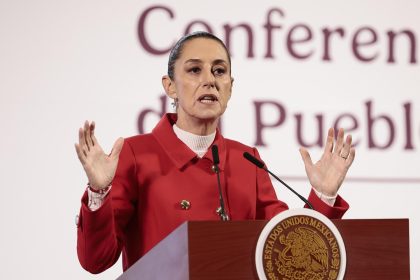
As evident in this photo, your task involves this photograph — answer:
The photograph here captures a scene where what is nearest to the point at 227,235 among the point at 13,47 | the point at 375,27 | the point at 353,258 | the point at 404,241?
the point at 353,258

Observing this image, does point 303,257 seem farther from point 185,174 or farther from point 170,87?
point 170,87

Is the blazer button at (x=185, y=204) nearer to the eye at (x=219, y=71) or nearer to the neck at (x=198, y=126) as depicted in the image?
the neck at (x=198, y=126)

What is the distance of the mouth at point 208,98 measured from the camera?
2441 millimetres

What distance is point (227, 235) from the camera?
1.70 meters

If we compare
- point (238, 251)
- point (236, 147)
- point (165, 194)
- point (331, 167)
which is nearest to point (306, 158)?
point (331, 167)

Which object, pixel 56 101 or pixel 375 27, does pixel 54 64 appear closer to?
pixel 56 101

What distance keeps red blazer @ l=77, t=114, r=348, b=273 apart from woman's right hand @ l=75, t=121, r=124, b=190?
13cm

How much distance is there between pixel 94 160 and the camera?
210 centimetres

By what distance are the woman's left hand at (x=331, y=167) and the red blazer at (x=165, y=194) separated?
0.15ft

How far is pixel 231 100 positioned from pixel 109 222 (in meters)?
1.37

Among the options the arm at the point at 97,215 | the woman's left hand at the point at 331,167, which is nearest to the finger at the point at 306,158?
the woman's left hand at the point at 331,167

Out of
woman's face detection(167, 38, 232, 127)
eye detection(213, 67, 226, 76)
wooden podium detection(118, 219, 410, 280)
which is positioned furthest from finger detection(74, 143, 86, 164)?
eye detection(213, 67, 226, 76)

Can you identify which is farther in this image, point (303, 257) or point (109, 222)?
point (109, 222)

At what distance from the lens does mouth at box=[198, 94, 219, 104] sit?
2.44 metres
